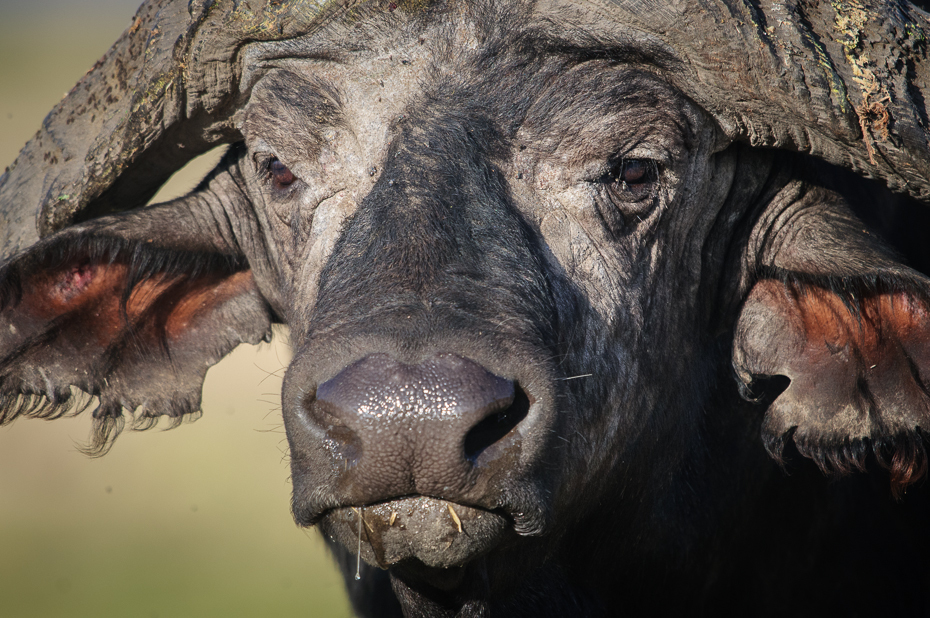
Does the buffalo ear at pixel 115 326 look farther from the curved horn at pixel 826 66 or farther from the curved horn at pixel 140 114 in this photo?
the curved horn at pixel 826 66

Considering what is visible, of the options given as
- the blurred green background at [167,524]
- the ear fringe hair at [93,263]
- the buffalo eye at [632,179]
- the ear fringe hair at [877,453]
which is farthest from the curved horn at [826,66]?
the blurred green background at [167,524]

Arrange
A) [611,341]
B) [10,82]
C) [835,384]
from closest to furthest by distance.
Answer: [611,341] → [835,384] → [10,82]

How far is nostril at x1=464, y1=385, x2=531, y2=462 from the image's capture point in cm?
211

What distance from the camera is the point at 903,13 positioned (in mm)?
2510

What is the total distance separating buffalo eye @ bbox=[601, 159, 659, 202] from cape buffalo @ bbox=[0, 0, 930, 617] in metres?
0.01

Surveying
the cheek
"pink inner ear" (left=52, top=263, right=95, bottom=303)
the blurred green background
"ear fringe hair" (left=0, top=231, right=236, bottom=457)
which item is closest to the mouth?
the cheek

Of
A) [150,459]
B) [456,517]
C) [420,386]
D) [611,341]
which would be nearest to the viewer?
[420,386]

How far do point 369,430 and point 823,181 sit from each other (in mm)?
2195

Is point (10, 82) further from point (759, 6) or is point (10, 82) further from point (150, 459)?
point (759, 6)

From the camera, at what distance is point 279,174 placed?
319cm

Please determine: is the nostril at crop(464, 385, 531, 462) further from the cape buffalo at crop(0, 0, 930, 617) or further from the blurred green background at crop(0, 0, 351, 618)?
the blurred green background at crop(0, 0, 351, 618)

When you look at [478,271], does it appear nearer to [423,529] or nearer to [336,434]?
[336,434]

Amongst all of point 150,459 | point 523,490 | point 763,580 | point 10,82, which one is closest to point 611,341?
point 523,490

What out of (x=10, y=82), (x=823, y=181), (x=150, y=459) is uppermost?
(x=823, y=181)
